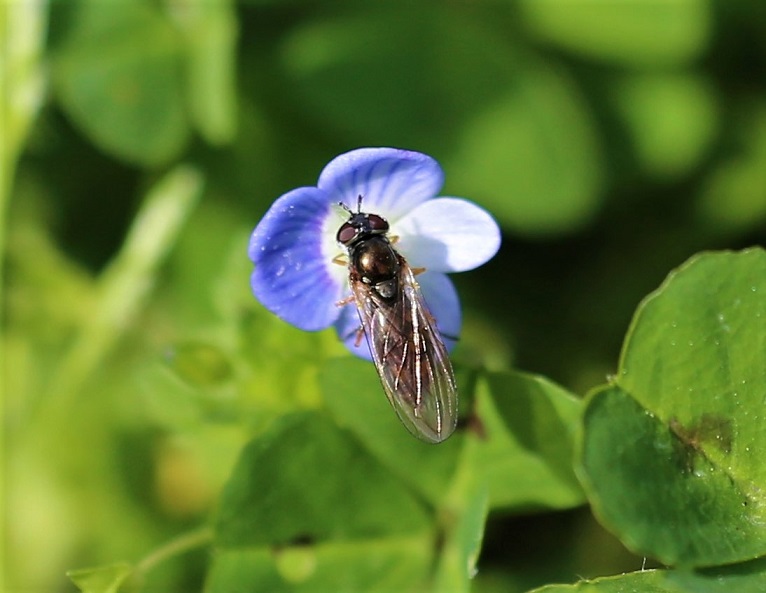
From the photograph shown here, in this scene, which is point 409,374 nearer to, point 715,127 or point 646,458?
point 646,458

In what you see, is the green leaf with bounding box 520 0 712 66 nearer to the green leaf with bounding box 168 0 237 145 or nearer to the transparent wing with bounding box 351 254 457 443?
the green leaf with bounding box 168 0 237 145

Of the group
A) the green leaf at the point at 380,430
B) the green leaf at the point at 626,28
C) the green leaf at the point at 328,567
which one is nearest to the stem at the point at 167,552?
the green leaf at the point at 328,567

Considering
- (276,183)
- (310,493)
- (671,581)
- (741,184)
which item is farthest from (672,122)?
(671,581)

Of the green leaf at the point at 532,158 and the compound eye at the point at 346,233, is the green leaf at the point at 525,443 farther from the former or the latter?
the green leaf at the point at 532,158

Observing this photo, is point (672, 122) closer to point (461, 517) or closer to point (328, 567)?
point (461, 517)

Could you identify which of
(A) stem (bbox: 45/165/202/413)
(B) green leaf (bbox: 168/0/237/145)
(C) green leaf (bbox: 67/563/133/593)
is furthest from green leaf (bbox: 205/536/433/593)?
(B) green leaf (bbox: 168/0/237/145)
